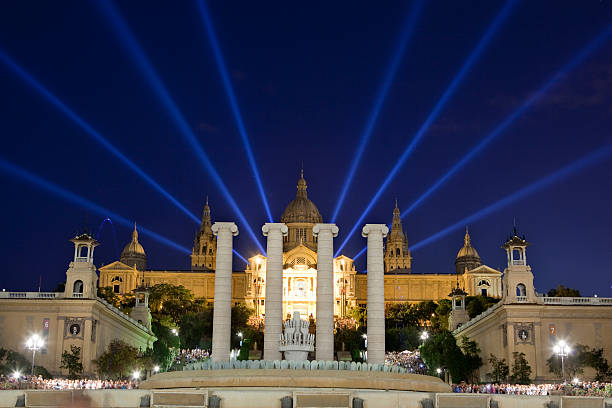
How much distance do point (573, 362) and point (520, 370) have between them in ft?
Answer: 16.3

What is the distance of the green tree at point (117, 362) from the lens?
7762 cm

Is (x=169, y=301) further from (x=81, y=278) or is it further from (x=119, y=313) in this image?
(x=81, y=278)

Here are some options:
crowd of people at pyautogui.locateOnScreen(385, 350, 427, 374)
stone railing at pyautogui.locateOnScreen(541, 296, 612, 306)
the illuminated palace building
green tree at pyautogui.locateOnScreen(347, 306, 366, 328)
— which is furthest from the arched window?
the illuminated palace building

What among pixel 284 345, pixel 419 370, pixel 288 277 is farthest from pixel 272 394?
pixel 288 277

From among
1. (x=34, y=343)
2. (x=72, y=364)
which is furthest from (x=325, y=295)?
(x=72, y=364)

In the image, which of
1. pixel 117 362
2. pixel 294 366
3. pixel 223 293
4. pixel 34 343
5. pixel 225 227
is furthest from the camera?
pixel 117 362

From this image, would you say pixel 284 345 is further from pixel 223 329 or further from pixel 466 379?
pixel 466 379

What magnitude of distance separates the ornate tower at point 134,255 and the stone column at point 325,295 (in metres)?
124

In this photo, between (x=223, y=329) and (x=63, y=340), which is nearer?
(x=223, y=329)

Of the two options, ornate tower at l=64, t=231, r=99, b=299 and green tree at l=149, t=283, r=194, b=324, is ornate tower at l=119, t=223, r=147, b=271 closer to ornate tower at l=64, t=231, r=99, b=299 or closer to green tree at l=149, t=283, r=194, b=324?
green tree at l=149, t=283, r=194, b=324

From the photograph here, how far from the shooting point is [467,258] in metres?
190

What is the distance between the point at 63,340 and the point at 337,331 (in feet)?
202

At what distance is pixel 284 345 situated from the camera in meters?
59.9

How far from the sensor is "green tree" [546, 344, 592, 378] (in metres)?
72.8
